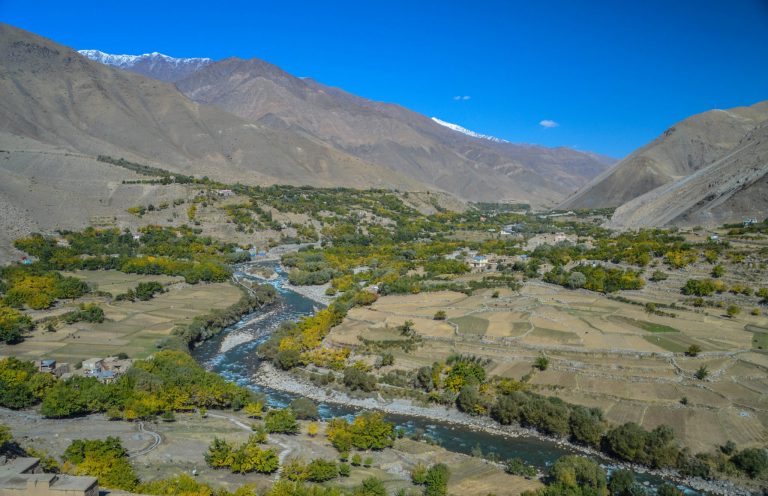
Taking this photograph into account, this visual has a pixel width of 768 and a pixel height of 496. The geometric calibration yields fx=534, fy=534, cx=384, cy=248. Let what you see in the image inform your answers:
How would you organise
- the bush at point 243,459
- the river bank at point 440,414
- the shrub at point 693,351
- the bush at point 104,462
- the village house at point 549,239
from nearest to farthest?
1. the bush at point 104,462
2. the bush at point 243,459
3. the river bank at point 440,414
4. the shrub at point 693,351
5. the village house at point 549,239

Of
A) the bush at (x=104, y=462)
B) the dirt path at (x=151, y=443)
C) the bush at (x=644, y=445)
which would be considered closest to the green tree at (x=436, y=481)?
the bush at (x=644, y=445)

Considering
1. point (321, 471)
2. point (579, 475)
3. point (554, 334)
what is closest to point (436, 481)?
point (321, 471)

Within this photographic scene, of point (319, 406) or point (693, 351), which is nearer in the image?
point (319, 406)

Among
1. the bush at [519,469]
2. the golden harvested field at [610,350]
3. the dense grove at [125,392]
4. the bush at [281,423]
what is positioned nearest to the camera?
the bush at [519,469]

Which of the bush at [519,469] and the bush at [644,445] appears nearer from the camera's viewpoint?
the bush at [519,469]

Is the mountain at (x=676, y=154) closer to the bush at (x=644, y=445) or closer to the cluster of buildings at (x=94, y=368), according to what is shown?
the bush at (x=644, y=445)

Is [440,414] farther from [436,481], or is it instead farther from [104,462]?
[104,462]

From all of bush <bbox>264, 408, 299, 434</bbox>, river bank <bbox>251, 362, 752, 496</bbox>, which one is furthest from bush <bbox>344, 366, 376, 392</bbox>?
bush <bbox>264, 408, 299, 434</bbox>
